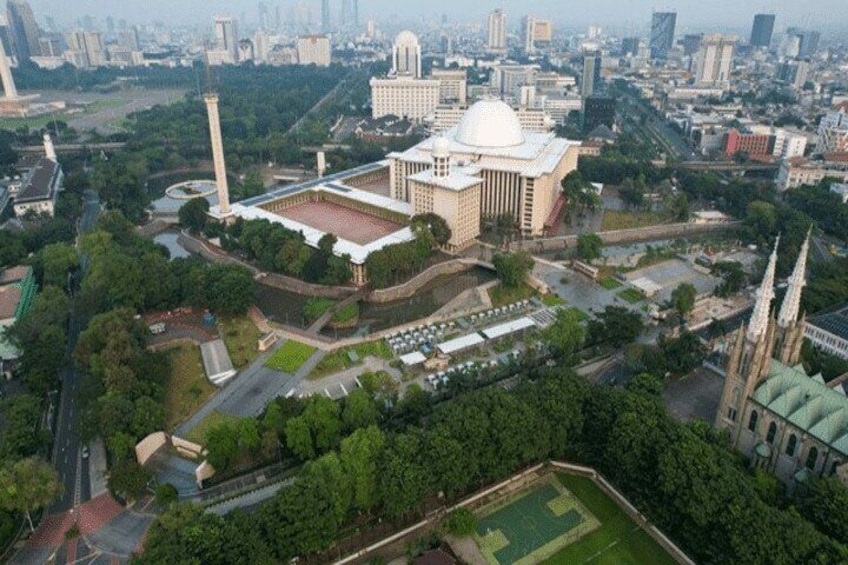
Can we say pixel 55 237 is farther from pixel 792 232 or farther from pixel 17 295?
pixel 792 232

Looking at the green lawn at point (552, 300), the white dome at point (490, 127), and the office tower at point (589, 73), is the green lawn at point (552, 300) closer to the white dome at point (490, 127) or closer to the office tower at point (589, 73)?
the white dome at point (490, 127)

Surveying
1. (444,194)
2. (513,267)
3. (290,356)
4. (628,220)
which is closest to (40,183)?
(444,194)

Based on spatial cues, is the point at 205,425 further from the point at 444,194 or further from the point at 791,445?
the point at 444,194

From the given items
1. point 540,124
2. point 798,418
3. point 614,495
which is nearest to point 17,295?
point 614,495

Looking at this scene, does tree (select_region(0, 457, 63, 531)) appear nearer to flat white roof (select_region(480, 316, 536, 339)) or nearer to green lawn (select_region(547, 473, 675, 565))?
green lawn (select_region(547, 473, 675, 565))

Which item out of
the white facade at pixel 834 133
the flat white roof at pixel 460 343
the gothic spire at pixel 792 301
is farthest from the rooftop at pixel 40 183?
the white facade at pixel 834 133

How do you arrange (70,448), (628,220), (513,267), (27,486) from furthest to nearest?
(628,220) → (513,267) → (70,448) → (27,486)
